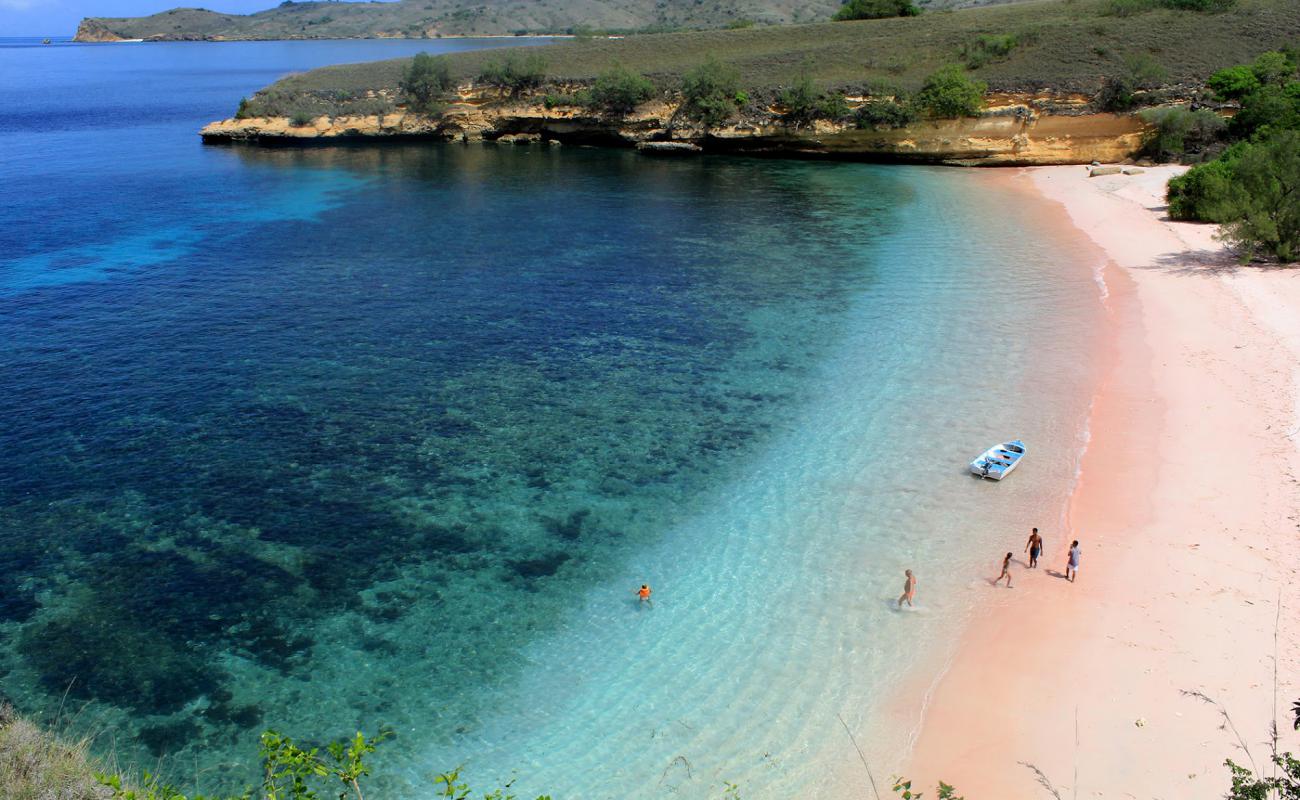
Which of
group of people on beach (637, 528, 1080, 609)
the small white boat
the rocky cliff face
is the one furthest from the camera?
the rocky cliff face

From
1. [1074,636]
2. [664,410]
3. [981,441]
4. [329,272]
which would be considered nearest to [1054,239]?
[981,441]

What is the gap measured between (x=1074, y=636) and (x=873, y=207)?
4688cm

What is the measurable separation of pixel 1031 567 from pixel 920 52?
78378mm

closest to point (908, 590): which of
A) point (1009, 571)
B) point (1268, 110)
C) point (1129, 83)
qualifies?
point (1009, 571)

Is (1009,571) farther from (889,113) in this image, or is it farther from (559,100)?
(559,100)

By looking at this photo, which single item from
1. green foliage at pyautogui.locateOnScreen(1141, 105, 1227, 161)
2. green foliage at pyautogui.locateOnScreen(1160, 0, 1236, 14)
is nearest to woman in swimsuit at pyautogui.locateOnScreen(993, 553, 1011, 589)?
green foliage at pyautogui.locateOnScreen(1141, 105, 1227, 161)

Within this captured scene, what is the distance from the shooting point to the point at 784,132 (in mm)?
82438

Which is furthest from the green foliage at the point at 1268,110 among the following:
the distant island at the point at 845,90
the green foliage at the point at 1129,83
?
the green foliage at the point at 1129,83

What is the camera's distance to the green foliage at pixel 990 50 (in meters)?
81.2

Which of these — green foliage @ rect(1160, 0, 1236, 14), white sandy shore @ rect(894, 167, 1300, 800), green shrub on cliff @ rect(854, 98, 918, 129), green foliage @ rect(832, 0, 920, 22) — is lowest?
white sandy shore @ rect(894, 167, 1300, 800)

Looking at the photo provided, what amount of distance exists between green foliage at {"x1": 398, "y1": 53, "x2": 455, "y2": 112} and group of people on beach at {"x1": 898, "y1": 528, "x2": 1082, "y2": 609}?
9129cm

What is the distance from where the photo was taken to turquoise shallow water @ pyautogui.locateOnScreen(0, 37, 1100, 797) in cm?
1792

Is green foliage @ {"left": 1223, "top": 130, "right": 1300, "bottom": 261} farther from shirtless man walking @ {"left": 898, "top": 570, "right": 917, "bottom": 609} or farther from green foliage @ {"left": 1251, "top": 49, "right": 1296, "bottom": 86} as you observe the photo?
shirtless man walking @ {"left": 898, "top": 570, "right": 917, "bottom": 609}

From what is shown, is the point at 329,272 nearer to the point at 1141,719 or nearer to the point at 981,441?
the point at 981,441
